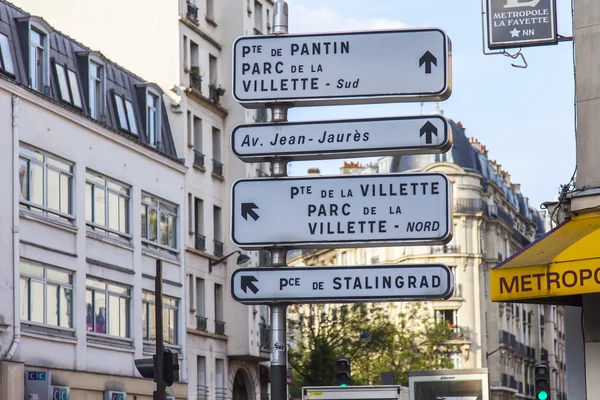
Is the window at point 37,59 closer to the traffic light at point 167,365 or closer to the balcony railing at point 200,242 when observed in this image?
the balcony railing at point 200,242

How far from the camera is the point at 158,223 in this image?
4344cm

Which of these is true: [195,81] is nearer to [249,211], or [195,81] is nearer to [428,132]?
[249,211]

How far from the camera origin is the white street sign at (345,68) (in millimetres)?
9617

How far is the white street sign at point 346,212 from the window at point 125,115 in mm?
31666

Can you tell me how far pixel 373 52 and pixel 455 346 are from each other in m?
76.6

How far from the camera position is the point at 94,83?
1545 inches

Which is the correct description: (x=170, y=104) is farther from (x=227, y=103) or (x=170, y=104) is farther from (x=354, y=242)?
(x=354, y=242)

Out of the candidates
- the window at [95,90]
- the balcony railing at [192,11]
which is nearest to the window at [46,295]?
the window at [95,90]

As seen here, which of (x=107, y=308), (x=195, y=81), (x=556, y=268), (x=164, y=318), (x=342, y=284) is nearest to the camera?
(x=342, y=284)

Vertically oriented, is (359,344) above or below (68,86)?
below

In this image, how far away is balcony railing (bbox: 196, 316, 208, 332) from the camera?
4716 cm

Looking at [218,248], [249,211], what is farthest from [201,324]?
[249,211]

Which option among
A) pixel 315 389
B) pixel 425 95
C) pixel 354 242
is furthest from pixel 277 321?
pixel 315 389

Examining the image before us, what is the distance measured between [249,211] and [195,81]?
38.9 meters
